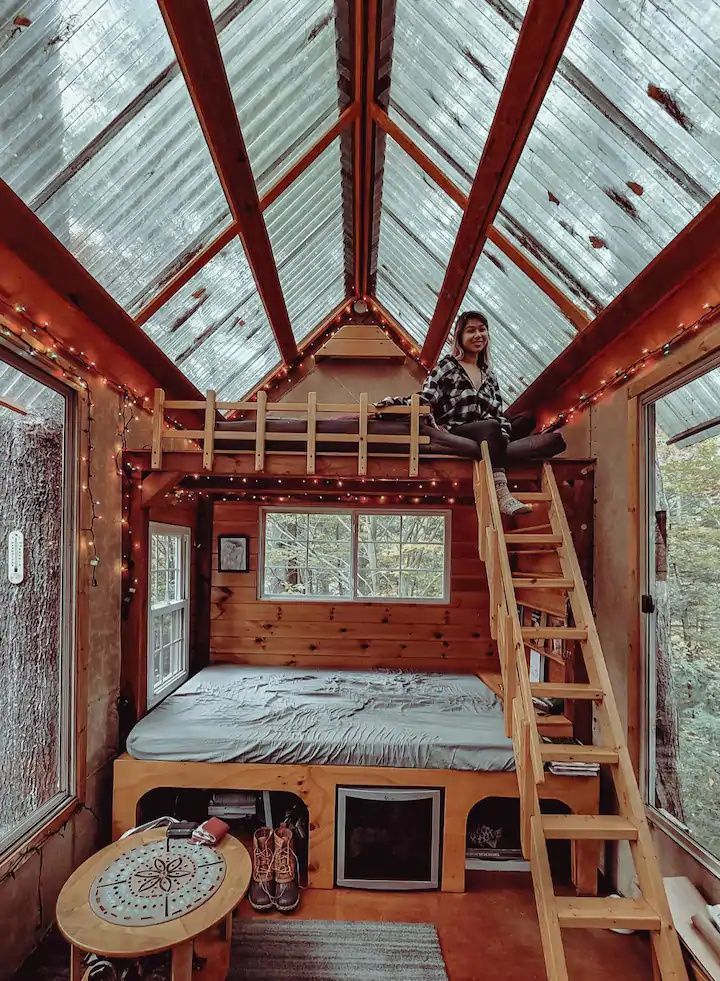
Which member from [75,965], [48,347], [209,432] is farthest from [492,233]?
[75,965]

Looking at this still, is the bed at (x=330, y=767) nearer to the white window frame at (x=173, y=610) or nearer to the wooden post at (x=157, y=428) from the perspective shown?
the white window frame at (x=173, y=610)

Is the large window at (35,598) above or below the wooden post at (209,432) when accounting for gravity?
below

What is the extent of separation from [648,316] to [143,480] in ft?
8.71

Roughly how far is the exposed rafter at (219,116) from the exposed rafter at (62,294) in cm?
70

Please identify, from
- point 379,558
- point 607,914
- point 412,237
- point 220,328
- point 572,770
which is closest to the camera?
point 607,914

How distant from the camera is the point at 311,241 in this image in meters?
3.80

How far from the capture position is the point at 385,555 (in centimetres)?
479

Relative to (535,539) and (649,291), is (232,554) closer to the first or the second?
(535,539)

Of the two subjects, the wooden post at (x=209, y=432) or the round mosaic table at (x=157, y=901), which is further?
the wooden post at (x=209, y=432)

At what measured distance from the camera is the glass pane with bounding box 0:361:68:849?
7.81 feet

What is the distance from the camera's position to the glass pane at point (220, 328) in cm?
320

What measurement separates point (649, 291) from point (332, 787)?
2.75 meters

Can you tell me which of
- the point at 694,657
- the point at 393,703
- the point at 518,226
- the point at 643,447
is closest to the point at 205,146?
the point at 518,226

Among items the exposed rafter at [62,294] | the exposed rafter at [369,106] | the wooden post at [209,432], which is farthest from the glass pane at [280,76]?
the wooden post at [209,432]
